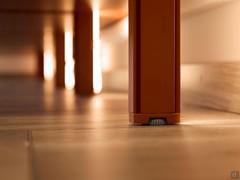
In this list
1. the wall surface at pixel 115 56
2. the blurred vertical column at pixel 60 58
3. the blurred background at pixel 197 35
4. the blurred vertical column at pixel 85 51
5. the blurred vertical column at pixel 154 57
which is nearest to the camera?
the blurred vertical column at pixel 154 57

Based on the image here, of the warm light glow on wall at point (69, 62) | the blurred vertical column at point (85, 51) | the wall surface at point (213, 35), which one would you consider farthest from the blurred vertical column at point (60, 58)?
the wall surface at point (213, 35)

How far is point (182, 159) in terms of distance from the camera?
6945mm

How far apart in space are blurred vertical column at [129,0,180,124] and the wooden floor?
550mm

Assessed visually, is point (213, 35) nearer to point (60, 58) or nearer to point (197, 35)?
point (197, 35)

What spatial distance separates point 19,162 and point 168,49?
486cm

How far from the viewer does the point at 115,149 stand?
7.87m

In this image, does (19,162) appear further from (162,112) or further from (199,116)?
(199,116)

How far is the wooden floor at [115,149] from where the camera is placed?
6086 millimetres

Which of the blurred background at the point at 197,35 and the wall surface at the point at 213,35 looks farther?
the blurred background at the point at 197,35

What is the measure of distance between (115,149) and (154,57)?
134 inches

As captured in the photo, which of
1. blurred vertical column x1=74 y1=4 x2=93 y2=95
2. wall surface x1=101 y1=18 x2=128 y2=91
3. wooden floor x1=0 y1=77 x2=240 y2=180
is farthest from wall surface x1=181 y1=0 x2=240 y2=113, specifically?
wall surface x1=101 y1=18 x2=128 y2=91

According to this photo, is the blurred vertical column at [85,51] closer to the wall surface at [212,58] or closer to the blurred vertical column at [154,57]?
the wall surface at [212,58]

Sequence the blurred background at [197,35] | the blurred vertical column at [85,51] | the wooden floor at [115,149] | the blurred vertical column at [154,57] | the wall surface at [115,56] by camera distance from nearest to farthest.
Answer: the wooden floor at [115,149], the blurred vertical column at [154,57], the blurred background at [197,35], the blurred vertical column at [85,51], the wall surface at [115,56]

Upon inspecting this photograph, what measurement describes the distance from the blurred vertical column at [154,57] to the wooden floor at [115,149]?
0.55m
